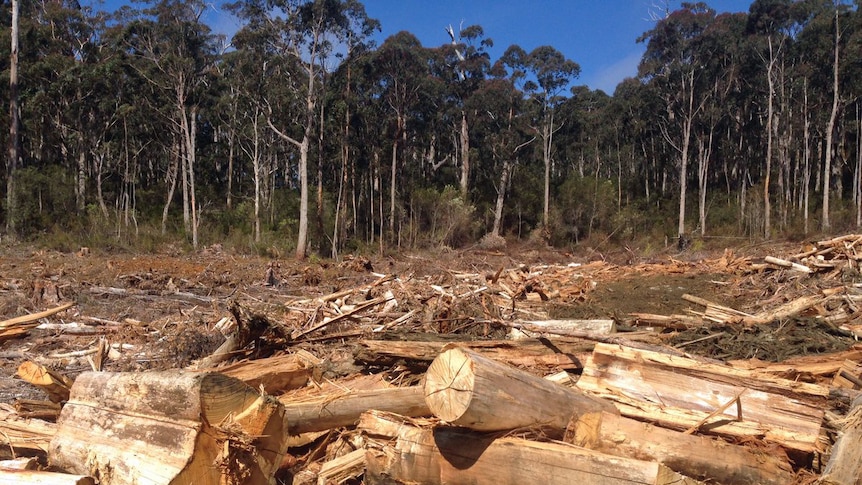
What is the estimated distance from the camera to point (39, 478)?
288cm

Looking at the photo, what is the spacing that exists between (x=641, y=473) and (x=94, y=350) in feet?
20.9

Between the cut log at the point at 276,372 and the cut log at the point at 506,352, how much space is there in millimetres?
430

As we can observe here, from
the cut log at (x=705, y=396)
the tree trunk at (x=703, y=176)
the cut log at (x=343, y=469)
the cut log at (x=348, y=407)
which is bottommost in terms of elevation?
the cut log at (x=343, y=469)

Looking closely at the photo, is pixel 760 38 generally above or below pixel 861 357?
above

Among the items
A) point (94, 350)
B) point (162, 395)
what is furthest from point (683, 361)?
point (94, 350)

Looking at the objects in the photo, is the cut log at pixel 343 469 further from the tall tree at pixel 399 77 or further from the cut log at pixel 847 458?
the tall tree at pixel 399 77

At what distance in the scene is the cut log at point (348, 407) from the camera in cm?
373

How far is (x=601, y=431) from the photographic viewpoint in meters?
3.07

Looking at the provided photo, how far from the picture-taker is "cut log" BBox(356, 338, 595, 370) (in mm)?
4359

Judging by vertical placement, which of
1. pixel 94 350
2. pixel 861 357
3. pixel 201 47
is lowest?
pixel 94 350

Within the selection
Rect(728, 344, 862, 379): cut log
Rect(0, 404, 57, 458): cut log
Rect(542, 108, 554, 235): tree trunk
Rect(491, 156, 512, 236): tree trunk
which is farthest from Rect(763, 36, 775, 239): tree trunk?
Rect(0, 404, 57, 458): cut log

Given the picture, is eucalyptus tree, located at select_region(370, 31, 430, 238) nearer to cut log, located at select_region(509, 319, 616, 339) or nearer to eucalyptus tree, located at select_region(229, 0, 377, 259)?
eucalyptus tree, located at select_region(229, 0, 377, 259)

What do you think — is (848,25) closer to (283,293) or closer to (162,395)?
(283,293)

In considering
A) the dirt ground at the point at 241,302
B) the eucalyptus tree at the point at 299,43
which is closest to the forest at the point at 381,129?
the eucalyptus tree at the point at 299,43
